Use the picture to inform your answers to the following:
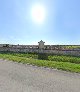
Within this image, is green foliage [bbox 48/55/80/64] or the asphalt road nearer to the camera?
the asphalt road

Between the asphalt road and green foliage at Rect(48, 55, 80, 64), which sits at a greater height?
green foliage at Rect(48, 55, 80, 64)

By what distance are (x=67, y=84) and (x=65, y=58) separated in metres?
16.3

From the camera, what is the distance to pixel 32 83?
1311 centimetres

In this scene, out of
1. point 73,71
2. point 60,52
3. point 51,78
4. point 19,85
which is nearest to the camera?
point 19,85

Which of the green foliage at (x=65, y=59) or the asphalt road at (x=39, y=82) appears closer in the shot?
the asphalt road at (x=39, y=82)

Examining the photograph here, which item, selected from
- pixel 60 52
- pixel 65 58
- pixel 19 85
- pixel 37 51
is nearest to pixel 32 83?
pixel 19 85

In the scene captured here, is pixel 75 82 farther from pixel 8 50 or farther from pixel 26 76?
pixel 8 50

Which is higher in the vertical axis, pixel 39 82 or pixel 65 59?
pixel 65 59

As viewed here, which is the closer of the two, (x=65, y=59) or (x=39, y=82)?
(x=39, y=82)

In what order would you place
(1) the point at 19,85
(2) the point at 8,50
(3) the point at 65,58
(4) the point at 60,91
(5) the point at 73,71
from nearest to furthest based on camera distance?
(4) the point at 60,91 < (1) the point at 19,85 < (5) the point at 73,71 < (3) the point at 65,58 < (2) the point at 8,50

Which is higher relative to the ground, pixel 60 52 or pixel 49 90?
pixel 60 52

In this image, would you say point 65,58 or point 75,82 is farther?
point 65,58

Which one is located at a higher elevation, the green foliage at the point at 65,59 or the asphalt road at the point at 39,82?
the green foliage at the point at 65,59

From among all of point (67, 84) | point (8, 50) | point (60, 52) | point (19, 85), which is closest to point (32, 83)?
point (19, 85)
